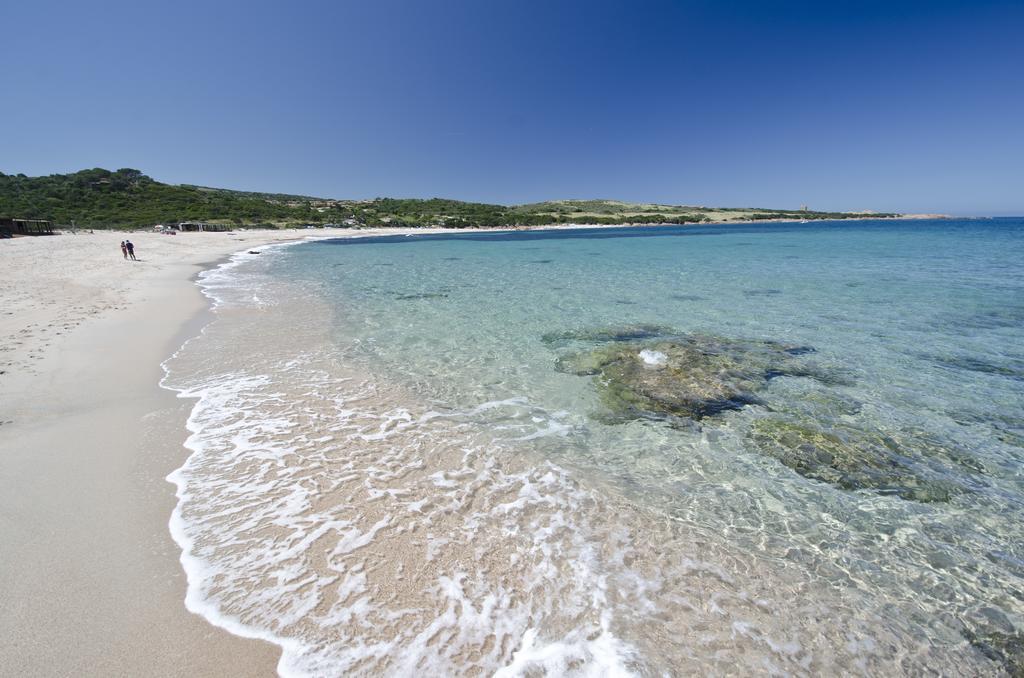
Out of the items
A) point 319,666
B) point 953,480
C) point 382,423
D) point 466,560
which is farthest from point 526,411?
point 953,480

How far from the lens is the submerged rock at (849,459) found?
4523mm

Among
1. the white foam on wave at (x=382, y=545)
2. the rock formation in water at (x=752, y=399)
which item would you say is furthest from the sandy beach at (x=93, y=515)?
the rock formation in water at (x=752, y=399)

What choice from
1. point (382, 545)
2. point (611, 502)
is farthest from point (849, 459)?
point (382, 545)

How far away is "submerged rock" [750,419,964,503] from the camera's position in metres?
4.52

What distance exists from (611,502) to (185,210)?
98966 mm

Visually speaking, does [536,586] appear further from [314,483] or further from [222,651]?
[314,483]

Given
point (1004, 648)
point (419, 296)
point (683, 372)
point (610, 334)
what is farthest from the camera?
point (419, 296)

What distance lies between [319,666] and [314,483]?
2185 millimetres

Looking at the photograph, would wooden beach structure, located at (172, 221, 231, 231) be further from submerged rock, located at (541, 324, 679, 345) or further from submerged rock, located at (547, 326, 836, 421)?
A: submerged rock, located at (547, 326, 836, 421)

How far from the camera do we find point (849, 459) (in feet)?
16.4

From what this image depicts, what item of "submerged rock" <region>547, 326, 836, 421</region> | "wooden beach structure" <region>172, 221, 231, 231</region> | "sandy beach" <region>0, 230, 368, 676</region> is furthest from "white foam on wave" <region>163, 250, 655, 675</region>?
"wooden beach structure" <region>172, 221, 231, 231</region>

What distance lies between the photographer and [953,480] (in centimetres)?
464

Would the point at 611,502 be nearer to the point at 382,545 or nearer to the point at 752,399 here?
the point at 382,545

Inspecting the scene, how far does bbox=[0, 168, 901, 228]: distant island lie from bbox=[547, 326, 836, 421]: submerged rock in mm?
76699
